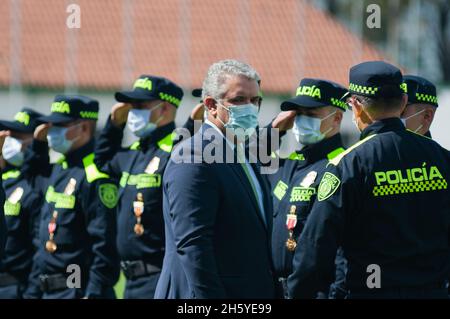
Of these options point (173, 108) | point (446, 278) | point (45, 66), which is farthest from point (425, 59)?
point (446, 278)

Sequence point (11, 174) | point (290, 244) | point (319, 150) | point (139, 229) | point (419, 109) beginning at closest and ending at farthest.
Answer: point (290, 244) → point (319, 150) → point (419, 109) → point (139, 229) → point (11, 174)

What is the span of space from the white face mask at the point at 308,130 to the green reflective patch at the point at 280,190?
319 mm

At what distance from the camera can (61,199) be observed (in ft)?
26.6

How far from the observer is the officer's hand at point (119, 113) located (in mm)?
8508

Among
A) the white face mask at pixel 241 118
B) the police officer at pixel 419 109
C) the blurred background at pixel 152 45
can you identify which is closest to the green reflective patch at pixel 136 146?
the police officer at pixel 419 109

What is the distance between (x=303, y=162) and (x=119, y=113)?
218 cm

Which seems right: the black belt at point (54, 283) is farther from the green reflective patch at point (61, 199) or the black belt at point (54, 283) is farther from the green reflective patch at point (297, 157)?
the green reflective patch at point (297, 157)

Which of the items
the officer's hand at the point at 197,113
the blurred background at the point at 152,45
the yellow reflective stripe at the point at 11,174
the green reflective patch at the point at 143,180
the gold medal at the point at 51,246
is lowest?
the gold medal at the point at 51,246

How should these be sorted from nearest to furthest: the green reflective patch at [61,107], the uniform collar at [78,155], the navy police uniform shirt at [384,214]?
the navy police uniform shirt at [384,214] → the uniform collar at [78,155] → the green reflective patch at [61,107]

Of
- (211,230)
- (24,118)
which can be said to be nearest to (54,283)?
(24,118)

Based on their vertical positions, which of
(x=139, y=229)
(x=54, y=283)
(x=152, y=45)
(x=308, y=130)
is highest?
(x=152, y=45)

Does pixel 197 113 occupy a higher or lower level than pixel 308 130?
higher

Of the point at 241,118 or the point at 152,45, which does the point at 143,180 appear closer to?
the point at 241,118

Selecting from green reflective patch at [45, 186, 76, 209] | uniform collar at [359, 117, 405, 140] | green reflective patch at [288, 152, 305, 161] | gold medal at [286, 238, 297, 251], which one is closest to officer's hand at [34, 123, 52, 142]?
green reflective patch at [45, 186, 76, 209]
